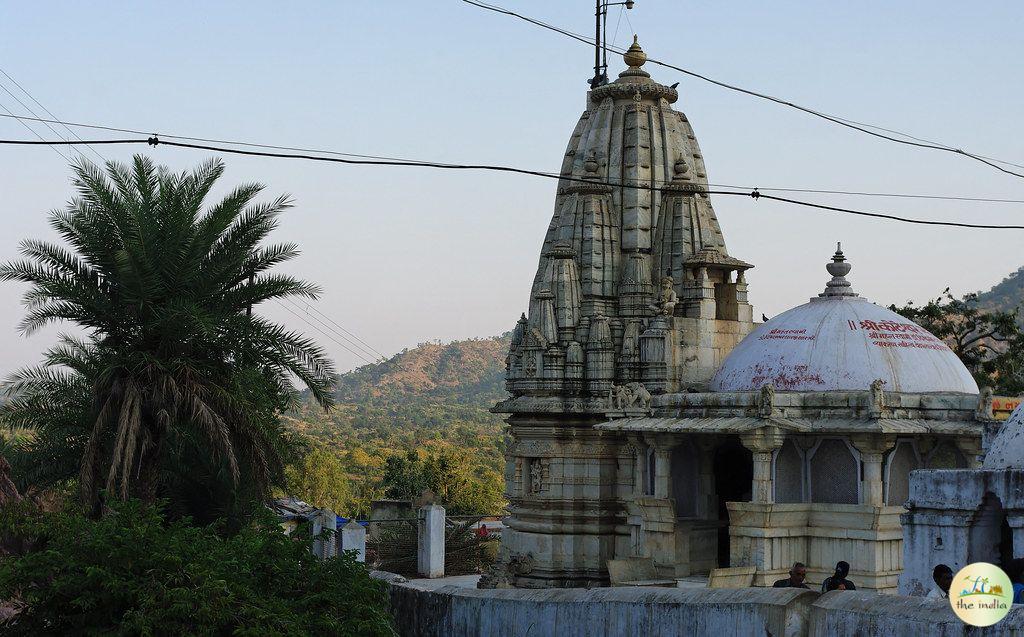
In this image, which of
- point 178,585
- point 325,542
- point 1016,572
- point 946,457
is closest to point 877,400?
point 946,457

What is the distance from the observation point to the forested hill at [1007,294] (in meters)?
137

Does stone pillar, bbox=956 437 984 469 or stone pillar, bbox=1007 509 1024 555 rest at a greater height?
stone pillar, bbox=956 437 984 469

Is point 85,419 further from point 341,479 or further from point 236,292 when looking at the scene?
point 341,479

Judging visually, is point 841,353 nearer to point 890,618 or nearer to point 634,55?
point 634,55

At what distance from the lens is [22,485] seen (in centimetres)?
2259

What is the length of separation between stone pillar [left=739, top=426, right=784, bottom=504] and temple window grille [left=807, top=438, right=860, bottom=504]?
887mm

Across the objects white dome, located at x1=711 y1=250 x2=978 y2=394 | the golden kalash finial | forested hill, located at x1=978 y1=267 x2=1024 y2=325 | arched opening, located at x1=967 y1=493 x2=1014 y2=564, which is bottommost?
arched opening, located at x1=967 y1=493 x2=1014 y2=564

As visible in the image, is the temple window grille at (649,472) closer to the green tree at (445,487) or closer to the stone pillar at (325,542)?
the stone pillar at (325,542)

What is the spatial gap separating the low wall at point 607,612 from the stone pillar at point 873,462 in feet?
32.6

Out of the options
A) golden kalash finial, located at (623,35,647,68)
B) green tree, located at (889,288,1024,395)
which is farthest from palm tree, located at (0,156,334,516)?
green tree, located at (889,288,1024,395)

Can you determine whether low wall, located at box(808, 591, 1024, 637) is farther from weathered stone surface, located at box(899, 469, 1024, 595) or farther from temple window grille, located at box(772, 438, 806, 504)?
temple window grille, located at box(772, 438, 806, 504)

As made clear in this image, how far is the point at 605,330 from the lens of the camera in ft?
96.6

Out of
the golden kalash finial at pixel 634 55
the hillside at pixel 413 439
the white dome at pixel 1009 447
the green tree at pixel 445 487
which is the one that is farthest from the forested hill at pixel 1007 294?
the white dome at pixel 1009 447

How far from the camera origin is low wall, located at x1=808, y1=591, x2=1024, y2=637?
33.6 ft
